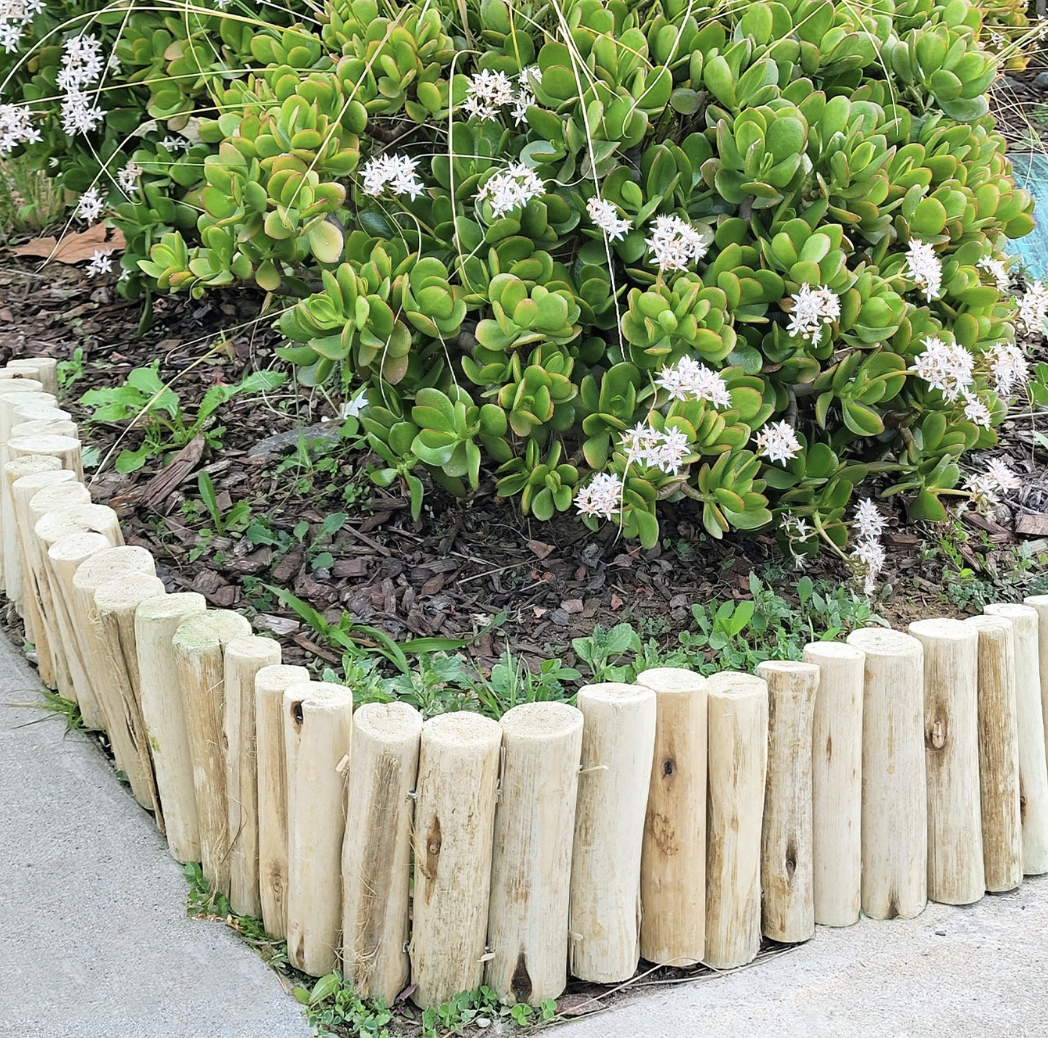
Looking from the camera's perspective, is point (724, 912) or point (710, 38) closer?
point (724, 912)

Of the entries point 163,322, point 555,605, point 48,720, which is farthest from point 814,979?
point 163,322

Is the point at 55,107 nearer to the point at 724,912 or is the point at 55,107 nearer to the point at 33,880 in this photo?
the point at 33,880

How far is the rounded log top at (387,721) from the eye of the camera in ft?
5.41

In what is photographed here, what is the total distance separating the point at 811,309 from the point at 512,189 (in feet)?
1.95

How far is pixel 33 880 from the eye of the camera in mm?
1920

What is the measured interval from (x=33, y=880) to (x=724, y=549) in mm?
1561

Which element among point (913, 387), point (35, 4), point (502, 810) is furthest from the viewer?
point (35, 4)

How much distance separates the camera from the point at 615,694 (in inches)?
67.8

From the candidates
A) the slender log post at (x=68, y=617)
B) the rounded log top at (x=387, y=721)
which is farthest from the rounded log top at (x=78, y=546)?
the rounded log top at (x=387, y=721)

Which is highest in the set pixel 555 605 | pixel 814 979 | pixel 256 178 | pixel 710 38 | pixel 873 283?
pixel 710 38

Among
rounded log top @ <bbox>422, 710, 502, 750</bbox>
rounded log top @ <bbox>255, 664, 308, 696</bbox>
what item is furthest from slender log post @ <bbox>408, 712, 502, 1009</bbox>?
rounded log top @ <bbox>255, 664, 308, 696</bbox>

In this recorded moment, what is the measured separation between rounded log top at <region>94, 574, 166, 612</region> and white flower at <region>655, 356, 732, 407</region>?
1.03 meters

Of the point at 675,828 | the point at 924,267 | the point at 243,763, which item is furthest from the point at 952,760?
the point at 243,763

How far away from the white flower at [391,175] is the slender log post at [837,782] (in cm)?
115
